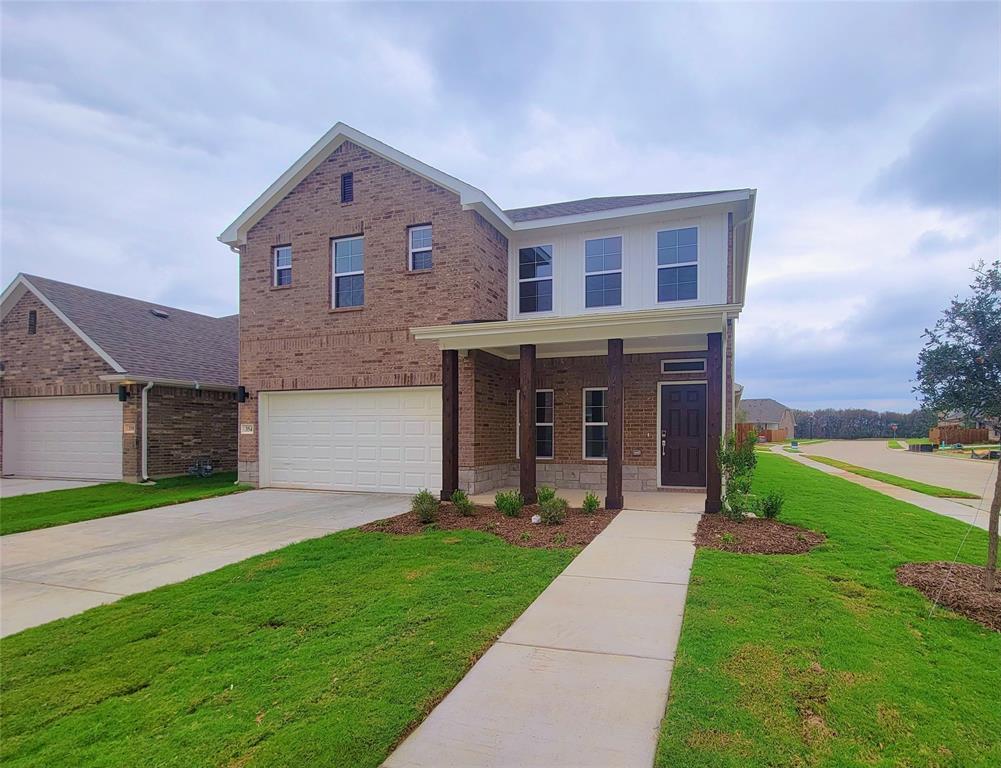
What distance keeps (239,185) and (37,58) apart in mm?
12070

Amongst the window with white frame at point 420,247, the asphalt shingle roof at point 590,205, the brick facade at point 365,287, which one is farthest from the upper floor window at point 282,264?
the asphalt shingle roof at point 590,205

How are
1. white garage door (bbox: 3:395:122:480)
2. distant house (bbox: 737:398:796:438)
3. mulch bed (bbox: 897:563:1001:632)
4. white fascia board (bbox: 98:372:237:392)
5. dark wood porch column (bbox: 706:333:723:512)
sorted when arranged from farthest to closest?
distant house (bbox: 737:398:796:438), white garage door (bbox: 3:395:122:480), white fascia board (bbox: 98:372:237:392), dark wood porch column (bbox: 706:333:723:512), mulch bed (bbox: 897:563:1001:632)

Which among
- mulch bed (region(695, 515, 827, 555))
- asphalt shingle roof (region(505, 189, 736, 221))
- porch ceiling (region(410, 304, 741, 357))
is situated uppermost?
asphalt shingle roof (region(505, 189, 736, 221))

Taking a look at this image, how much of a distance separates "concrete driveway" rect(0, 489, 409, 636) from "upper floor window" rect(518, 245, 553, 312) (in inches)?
211

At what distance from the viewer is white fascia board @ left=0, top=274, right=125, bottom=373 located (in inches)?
559

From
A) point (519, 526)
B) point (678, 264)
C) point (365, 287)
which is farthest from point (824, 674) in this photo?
point (365, 287)

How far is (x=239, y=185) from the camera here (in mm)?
20891

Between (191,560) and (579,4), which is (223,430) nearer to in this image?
(191,560)

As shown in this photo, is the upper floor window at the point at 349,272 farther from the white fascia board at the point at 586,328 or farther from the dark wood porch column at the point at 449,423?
the dark wood porch column at the point at 449,423

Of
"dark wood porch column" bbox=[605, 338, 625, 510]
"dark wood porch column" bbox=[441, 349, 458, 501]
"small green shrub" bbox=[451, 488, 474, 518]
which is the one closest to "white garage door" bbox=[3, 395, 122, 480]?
"dark wood porch column" bbox=[441, 349, 458, 501]

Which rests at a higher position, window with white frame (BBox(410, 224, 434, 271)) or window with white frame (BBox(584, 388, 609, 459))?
window with white frame (BBox(410, 224, 434, 271))

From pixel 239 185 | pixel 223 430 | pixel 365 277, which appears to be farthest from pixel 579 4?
pixel 239 185

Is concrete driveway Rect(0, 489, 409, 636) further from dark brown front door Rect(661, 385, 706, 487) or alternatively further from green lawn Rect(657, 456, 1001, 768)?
dark brown front door Rect(661, 385, 706, 487)

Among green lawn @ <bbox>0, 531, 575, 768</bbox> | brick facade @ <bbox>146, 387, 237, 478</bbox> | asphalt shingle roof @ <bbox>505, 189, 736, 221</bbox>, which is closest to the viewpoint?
green lawn @ <bbox>0, 531, 575, 768</bbox>
